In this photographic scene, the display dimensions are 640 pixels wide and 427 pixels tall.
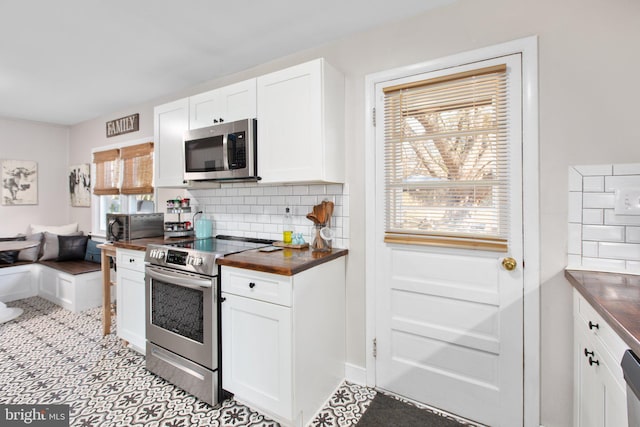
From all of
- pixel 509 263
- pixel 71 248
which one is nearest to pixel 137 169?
pixel 71 248

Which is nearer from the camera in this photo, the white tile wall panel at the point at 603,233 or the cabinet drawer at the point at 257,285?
the white tile wall panel at the point at 603,233

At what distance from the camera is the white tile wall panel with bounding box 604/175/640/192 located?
1503 millimetres

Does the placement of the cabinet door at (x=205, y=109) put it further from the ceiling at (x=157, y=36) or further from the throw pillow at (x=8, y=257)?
the throw pillow at (x=8, y=257)

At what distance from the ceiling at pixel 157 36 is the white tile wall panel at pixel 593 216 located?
144 cm

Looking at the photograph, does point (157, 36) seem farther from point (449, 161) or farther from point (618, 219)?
point (618, 219)

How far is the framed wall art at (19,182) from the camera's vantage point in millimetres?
4570

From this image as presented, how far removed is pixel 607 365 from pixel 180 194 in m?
3.45

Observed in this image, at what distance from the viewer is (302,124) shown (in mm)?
2080

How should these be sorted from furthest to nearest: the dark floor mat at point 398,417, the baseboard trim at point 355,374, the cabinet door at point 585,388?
the baseboard trim at point 355,374
the dark floor mat at point 398,417
the cabinet door at point 585,388

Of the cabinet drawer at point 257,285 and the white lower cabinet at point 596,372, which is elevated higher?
the cabinet drawer at point 257,285

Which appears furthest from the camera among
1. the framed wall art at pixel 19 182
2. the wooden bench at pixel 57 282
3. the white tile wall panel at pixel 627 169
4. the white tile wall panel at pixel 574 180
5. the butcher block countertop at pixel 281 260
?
the framed wall art at pixel 19 182

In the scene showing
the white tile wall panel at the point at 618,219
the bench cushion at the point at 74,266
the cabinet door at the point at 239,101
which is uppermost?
the cabinet door at the point at 239,101

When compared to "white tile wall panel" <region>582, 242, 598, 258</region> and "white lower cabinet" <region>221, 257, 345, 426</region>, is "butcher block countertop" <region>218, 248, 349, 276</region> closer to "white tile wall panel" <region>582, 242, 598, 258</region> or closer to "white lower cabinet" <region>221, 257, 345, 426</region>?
"white lower cabinet" <region>221, 257, 345, 426</region>

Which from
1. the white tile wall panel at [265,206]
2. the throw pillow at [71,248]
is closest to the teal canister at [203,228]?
the white tile wall panel at [265,206]
